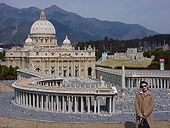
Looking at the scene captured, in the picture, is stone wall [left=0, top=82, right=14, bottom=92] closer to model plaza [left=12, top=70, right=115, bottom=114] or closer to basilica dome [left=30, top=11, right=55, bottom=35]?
model plaza [left=12, top=70, right=115, bottom=114]

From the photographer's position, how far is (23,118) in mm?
43969

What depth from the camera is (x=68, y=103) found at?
5112 centimetres

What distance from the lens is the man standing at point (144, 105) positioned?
18984 mm

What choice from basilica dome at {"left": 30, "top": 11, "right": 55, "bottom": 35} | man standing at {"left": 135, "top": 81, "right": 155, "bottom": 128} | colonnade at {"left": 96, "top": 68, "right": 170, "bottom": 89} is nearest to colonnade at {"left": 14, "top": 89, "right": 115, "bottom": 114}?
man standing at {"left": 135, "top": 81, "right": 155, "bottom": 128}

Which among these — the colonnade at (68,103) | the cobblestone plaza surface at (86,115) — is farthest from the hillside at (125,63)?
the colonnade at (68,103)

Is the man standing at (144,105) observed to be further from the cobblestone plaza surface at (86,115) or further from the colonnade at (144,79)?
the colonnade at (144,79)

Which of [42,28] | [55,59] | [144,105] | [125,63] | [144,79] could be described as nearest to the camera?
[144,105]

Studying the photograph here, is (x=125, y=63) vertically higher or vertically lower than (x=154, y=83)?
higher

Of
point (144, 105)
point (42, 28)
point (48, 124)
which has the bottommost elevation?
point (48, 124)

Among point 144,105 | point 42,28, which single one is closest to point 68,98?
point 144,105

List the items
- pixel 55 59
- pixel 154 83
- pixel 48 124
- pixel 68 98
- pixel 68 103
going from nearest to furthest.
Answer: pixel 48 124 → pixel 68 98 → pixel 68 103 → pixel 154 83 → pixel 55 59

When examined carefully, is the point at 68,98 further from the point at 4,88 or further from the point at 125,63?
the point at 125,63

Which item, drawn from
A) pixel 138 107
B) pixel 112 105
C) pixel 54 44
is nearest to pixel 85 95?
pixel 112 105

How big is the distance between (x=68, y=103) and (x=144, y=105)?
32.7 m
